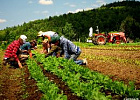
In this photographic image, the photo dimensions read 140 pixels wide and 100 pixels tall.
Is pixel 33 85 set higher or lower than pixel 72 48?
lower

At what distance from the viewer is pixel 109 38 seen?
18.0 metres

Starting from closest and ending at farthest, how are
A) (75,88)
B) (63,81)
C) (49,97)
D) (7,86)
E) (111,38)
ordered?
(49,97), (75,88), (63,81), (7,86), (111,38)

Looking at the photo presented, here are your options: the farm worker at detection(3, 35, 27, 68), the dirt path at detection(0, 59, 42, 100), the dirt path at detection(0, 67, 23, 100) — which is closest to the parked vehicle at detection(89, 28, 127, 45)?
the farm worker at detection(3, 35, 27, 68)

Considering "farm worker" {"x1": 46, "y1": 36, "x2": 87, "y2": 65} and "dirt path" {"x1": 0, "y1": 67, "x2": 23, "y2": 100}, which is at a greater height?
"farm worker" {"x1": 46, "y1": 36, "x2": 87, "y2": 65}

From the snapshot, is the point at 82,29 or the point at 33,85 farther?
the point at 82,29

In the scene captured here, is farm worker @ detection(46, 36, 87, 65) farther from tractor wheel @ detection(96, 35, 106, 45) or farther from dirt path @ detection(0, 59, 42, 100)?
tractor wheel @ detection(96, 35, 106, 45)

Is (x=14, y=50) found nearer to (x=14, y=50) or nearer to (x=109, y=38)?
(x=14, y=50)

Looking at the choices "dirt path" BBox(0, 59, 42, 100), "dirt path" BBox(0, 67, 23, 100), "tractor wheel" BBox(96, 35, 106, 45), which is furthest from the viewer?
"tractor wheel" BBox(96, 35, 106, 45)

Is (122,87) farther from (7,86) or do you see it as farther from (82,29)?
(82,29)

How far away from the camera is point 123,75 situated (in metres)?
5.70

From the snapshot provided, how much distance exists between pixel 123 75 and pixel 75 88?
210 centimetres

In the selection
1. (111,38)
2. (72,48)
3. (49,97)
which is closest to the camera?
(49,97)

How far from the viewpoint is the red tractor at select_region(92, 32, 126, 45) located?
17.0 metres

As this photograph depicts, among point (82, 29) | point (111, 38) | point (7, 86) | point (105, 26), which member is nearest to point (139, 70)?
point (7, 86)
